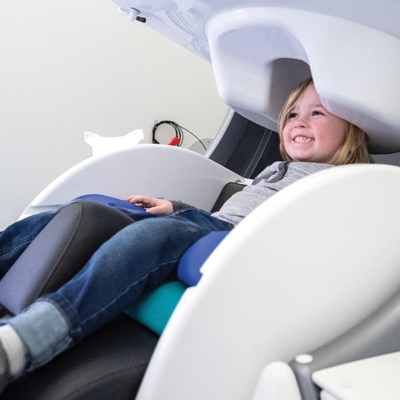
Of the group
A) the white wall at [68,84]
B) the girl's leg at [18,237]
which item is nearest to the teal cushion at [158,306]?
the girl's leg at [18,237]

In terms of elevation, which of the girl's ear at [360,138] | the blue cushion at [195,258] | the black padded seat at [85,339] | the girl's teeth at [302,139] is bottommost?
the black padded seat at [85,339]

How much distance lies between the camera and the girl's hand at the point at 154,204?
0.86 m

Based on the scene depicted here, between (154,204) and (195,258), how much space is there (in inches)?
13.7

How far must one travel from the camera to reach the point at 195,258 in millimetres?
572

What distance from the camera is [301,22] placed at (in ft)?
2.04

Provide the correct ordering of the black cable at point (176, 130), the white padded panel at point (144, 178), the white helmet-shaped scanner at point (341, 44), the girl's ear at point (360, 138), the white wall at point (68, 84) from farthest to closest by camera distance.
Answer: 1. the black cable at point (176, 130)
2. the white wall at point (68, 84)
3. the white padded panel at point (144, 178)
4. the girl's ear at point (360, 138)
5. the white helmet-shaped scanner at point (341, 44)

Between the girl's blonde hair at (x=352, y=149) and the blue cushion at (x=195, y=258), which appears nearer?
the blue cushion at (x=195, y=258)

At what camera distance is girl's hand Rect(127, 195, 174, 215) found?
2.83ft

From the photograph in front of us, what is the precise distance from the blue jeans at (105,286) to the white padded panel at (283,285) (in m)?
0.09

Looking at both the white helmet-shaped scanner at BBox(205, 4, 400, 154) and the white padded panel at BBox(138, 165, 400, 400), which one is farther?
the white helmet-shaped scanner at BBox(205, 4, 400, 154)

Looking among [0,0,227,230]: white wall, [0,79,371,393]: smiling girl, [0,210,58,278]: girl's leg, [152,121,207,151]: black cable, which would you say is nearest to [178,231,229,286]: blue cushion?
[0,79,371,393]: smiling girl

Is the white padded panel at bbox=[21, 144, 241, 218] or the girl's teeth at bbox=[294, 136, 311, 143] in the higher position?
the girl's teeth at bbox=[294, 136, 311, 143]

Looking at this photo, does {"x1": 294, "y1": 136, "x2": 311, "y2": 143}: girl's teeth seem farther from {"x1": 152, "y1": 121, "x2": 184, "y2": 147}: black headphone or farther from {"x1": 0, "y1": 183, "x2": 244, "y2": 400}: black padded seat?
{"x1": 152, "y1": 121, "x2": 184, "y2": 147}: black headphone

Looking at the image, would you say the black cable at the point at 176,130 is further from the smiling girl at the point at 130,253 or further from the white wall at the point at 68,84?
the smiling girl at the point at 130,253
